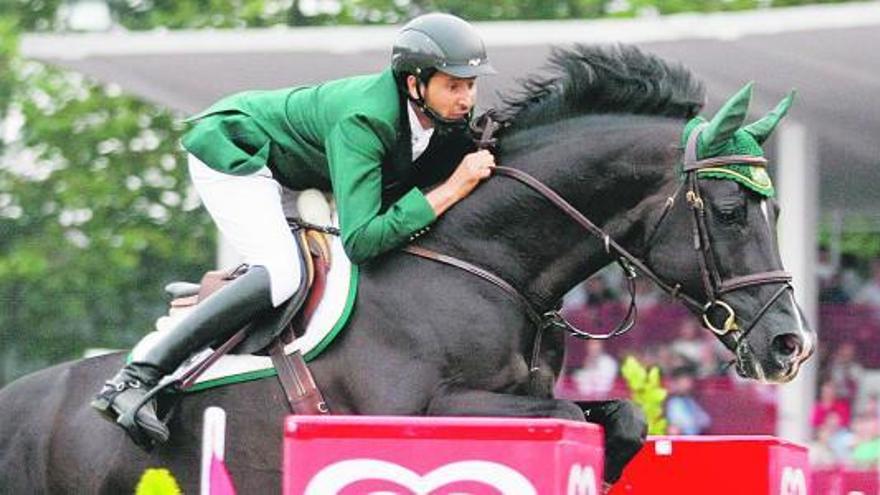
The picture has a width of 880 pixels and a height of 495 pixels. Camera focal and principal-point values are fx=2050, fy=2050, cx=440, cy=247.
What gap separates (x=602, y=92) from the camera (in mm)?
6551

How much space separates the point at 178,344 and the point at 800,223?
8675 millimetres

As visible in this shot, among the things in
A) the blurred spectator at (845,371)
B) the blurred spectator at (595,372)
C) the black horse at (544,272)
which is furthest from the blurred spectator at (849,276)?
the black horse at (544,272)

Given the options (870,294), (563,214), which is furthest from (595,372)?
(563,214)

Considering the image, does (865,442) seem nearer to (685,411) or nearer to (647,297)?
(685,411)

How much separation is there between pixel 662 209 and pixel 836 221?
16403 mm

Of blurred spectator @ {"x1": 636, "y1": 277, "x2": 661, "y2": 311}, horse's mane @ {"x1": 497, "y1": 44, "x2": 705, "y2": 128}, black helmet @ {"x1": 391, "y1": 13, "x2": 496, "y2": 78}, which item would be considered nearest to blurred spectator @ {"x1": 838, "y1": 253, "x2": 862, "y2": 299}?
blurred spectator @ {"x1": 636, "y1": 277, "x2": 661, "y2": 311}

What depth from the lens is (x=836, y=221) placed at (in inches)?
877

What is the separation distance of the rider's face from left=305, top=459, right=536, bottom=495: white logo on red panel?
145 cm

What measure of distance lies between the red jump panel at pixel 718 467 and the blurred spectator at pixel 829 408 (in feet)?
22.2

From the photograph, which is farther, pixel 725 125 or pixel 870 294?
pixel 870 294

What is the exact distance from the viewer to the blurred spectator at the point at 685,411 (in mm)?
12616

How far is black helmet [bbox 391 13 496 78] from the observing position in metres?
6.22

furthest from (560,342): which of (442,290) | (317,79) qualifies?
(317,79)

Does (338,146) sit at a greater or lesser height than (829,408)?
greater
